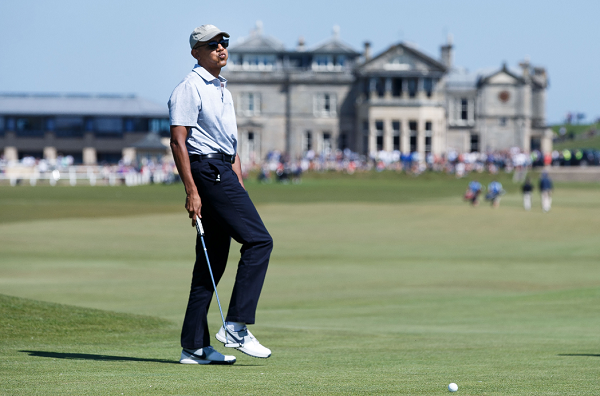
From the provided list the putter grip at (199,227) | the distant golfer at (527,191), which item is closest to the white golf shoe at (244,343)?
the putter grip at (199,227)

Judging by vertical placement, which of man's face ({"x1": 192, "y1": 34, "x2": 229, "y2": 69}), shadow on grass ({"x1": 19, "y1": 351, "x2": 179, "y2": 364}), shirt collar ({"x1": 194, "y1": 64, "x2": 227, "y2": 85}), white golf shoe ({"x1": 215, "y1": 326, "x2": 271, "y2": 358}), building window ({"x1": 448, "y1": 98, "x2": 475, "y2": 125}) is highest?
building window ({"x1": 448, "y1": 98, "x2": 475, "y2": 125})

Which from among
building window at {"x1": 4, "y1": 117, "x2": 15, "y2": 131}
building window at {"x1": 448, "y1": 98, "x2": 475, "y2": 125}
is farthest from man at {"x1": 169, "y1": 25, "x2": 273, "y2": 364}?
building window at {"x1": 4, "y1": 117, "x2": 15, "y2": 131}

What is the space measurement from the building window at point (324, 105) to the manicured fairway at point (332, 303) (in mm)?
53709

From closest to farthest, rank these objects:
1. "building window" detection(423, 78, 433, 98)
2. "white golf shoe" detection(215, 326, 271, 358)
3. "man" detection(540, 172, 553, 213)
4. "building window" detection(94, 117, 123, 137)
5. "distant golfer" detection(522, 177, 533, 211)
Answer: "white golf shoe" detection(215, 326, 271, 358)
"man" detection(540, 172, 553, 213)
"distant golfer" detection(522, 177, 533, 211)
"building window" detection(423, 78, 433, 98)
"building window" detection(94, 117, 123, 137)

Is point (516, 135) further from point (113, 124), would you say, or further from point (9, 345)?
point (9, 345)

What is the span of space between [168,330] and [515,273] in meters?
12.0

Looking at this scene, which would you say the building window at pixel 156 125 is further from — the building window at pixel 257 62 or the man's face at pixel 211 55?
the man's face at pixel 211 55

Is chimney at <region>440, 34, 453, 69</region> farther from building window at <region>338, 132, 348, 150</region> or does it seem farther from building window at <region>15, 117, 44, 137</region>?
building window at <region>15, 117, 44, 137</region>

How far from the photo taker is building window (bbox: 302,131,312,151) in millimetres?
92812

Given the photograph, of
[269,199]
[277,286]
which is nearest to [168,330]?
[277,286]

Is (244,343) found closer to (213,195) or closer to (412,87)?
(213,195)

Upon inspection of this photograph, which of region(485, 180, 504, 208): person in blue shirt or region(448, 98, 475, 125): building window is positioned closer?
region(485, 180, 504, 208): person in blue shirt

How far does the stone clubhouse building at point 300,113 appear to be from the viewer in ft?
300

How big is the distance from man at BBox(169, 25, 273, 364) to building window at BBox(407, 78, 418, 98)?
83.2m
